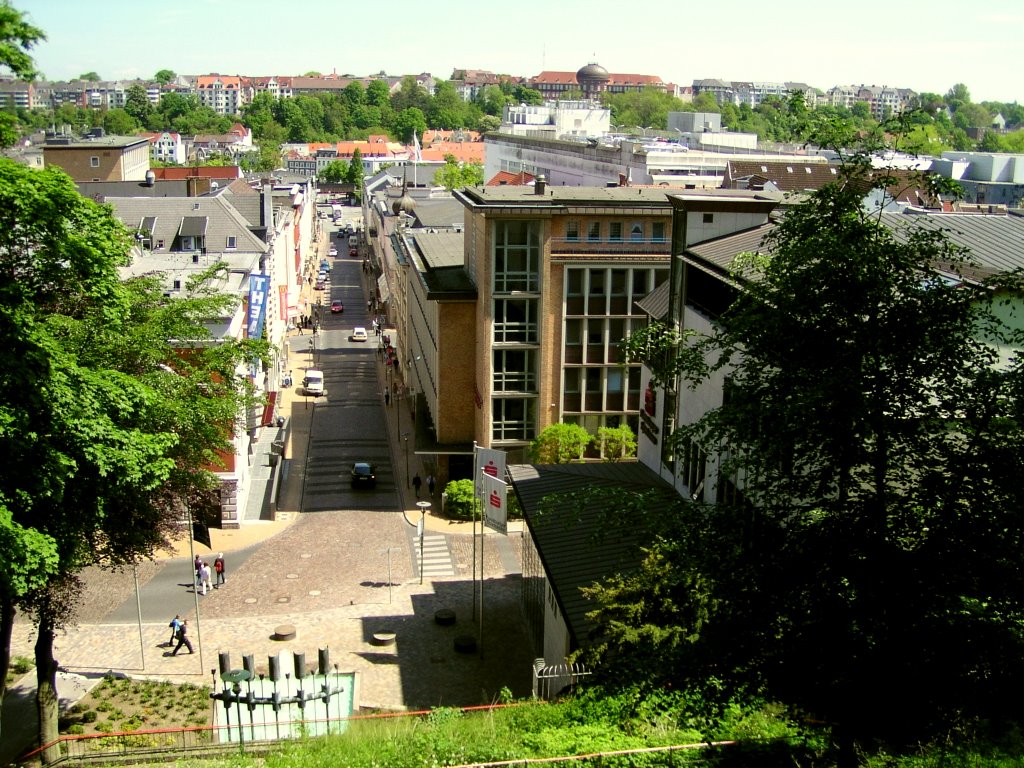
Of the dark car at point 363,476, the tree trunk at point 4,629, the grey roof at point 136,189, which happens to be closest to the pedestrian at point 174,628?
the tree trunk at point 4,629

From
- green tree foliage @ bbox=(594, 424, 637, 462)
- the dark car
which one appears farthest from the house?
green tree foliage @ bbox=(594, 424, 637, 462)

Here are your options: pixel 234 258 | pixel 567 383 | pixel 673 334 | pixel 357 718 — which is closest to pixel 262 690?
pixel 357 718

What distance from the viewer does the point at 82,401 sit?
19.1m

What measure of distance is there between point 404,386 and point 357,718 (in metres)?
47.3

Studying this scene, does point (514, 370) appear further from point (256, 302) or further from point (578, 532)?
point (578, 532)

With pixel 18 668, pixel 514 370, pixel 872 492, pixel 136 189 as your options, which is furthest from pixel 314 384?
pixel 872 492

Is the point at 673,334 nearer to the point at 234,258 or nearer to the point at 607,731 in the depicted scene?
the point at 607,731

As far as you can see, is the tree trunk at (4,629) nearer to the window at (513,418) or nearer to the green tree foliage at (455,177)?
the window at (513,418)

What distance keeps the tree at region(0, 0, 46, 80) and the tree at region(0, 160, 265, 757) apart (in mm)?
1601

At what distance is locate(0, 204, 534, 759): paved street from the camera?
30.4m

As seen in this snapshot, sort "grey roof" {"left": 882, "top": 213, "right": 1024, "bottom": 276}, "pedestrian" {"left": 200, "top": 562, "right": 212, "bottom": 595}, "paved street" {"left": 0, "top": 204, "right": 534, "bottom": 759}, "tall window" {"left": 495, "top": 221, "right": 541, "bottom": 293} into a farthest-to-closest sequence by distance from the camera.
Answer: "tall window" {"left": 495, "top": 221, "right": 541, "bottom": 293}, "pedestrian" {"left": 200, "top": 562, "right": 212, "bottom": 595}, "paved street" {"left": 0, "top": 204, "right": 534, "bottom": 759}, "grey roof" {"left": 882, "top": 213, "right": 1024, "bottom": 276}

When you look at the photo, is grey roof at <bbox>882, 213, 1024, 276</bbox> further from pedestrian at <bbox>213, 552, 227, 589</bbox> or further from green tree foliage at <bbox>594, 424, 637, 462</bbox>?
pedestrian at <bbox>213, 552, 227, 589</bbox>

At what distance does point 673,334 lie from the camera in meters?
17.8

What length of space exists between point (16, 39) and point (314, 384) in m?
51.5
